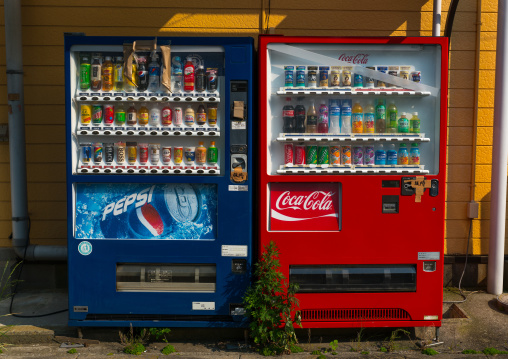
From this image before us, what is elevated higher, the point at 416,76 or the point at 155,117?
the point at 416,76

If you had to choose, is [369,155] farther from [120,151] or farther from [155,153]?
[120,151]

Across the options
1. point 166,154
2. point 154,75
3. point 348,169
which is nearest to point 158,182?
point 166,154

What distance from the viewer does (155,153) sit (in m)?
4.22

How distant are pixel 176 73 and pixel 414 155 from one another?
208 centimetres

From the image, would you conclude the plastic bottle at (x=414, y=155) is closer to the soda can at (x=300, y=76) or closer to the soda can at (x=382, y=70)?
the soda can at (x=382, y=70)

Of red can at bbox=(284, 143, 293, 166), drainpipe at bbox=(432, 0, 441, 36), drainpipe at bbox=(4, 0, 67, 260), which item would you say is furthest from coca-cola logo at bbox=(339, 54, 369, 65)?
drainpipe at bbox=(4, 0, 67, 260)

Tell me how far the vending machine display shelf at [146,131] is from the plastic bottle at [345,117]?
3.43 ft

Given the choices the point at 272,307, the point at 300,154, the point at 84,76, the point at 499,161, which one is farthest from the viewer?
the point at 499,161

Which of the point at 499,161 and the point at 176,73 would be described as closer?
the point at 176,73

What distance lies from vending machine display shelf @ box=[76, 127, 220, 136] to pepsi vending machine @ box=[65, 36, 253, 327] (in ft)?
Result: 0.04

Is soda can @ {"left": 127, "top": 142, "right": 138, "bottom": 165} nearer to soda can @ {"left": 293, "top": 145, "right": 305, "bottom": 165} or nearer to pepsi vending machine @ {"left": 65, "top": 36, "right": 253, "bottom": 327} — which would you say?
pepsi vending machine @ {"left": 65, "top": 36, "right": 253, "bottom": 327}

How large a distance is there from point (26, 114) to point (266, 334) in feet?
11.3

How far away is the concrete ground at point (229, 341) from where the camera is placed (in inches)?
163

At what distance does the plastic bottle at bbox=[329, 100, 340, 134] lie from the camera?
14.0 feet
